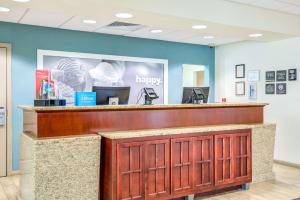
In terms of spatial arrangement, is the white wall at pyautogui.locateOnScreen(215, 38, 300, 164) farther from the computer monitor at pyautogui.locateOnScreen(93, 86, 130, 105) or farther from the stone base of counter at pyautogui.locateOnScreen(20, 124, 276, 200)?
the computer monitor at pyautogui.locateOnScreen(93, 86, 130, 105)

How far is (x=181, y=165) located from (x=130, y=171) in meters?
0.70

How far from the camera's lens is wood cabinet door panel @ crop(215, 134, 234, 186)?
160 inches

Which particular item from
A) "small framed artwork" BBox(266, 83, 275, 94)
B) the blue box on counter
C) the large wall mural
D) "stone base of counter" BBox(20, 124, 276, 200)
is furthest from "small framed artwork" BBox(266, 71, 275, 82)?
the blue box on counter

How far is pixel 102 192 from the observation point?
141 inches

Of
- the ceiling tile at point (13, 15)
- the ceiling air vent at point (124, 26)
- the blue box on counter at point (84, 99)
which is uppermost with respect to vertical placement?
the ceiling tile at point (13, 15)

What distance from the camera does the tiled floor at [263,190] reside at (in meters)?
4.08

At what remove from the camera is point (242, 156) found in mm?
4285

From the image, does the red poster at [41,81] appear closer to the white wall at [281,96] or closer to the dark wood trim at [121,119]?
the dark wood trim at [121,119]

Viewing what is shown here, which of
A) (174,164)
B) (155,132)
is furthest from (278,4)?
(174,164)

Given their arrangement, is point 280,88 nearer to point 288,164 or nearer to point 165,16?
point 288,164

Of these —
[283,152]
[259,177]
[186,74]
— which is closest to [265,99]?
[283,152]

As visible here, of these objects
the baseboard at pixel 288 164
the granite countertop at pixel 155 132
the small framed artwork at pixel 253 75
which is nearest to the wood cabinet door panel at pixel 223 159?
the granite countertop at pixel 155 132

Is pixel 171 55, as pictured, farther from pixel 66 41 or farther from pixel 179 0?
pixel 179 0

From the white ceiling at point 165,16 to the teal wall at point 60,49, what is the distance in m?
0.18
